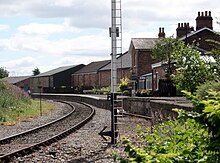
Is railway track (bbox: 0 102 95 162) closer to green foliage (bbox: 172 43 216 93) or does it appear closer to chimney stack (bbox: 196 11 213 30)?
green foliage (bbox: 172 43 216 93)

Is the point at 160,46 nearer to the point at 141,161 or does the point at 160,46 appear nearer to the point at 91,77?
the point at 91,77

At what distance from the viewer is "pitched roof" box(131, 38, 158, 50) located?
225 feet

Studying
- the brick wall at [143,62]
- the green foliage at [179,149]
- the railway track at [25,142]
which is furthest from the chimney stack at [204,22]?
the green foliage at [179,149]

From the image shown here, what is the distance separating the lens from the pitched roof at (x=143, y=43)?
68.5 metres

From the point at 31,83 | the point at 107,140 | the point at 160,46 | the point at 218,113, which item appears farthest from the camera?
the point at 31,83

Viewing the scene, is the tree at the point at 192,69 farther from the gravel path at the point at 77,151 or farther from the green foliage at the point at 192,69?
the gravel path at the point at 77,151

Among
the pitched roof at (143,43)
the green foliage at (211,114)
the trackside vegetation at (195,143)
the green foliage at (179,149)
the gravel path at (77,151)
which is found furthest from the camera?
the pitched roof at (143,43)

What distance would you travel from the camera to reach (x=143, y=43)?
70438 mm

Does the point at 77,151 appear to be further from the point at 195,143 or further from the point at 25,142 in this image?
the point at 195,143

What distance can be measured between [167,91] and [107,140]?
1101 inches

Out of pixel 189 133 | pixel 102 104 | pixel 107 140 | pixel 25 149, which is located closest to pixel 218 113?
pixel 189 133

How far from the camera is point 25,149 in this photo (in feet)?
43.1

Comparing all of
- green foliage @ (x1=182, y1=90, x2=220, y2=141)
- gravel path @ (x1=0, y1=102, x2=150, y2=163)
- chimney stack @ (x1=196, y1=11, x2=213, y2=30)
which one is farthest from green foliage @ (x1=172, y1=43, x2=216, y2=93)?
chimney stack @ (x1=196, y1=11, x2=213, y2=30)

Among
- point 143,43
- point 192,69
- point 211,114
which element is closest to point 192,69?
point 192,69
